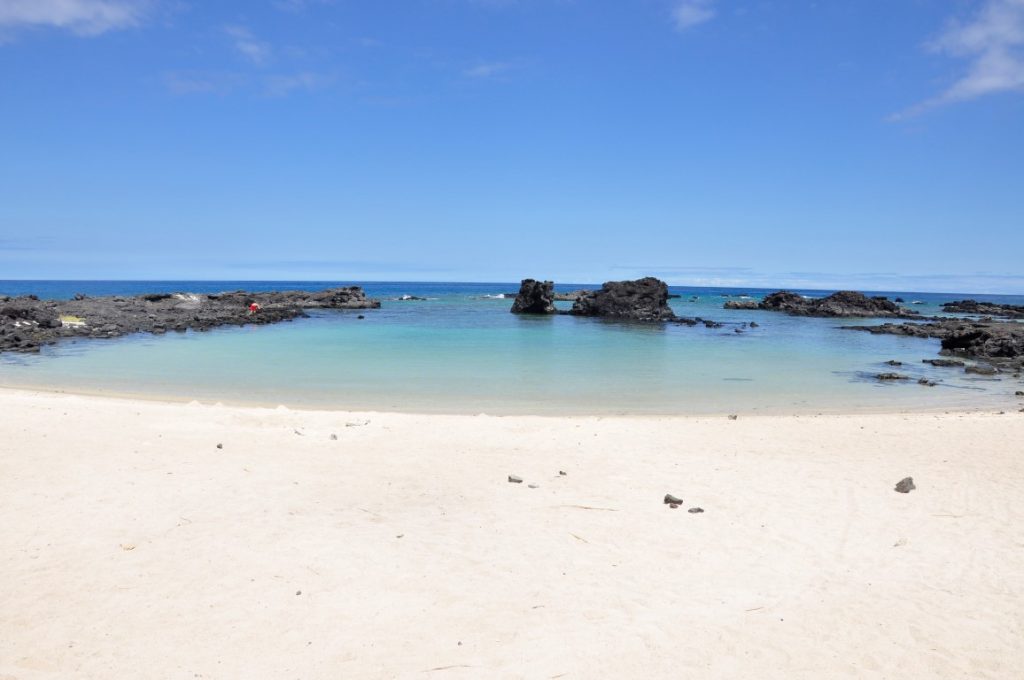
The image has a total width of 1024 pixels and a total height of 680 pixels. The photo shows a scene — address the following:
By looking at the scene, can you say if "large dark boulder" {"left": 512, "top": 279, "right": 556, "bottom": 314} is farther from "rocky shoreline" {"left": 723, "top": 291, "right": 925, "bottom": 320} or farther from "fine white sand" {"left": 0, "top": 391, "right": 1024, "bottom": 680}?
"fine white sand" {"left": 0, "top": 391, "right": 1024, "bottom": 680}

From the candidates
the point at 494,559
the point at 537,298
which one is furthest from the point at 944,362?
the point at 537,298

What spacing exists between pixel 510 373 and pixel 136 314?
97.1 feet

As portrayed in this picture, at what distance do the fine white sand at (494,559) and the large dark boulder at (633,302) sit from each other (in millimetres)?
37323

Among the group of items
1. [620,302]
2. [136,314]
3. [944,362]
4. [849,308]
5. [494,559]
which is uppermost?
[620,302]

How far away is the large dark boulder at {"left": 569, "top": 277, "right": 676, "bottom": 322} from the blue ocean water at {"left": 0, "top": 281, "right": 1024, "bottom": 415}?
1405 cm

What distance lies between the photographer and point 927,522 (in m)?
7.04

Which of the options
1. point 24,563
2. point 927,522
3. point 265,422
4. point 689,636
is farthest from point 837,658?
point 265,422

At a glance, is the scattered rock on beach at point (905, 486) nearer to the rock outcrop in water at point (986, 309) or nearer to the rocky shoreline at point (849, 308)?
the rocky shoreline at point (849, 308)

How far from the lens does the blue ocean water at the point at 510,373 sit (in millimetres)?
15312

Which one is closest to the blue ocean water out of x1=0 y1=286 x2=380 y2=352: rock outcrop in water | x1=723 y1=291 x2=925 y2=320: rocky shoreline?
x1=0 y1=286 x2=380 y2=352: rock outcrop in water

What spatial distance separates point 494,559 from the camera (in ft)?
19.1

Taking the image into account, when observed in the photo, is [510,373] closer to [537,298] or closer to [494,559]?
[494,559]

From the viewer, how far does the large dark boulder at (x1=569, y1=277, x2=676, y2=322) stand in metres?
47.3

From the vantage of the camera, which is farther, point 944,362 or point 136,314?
point 136,314
